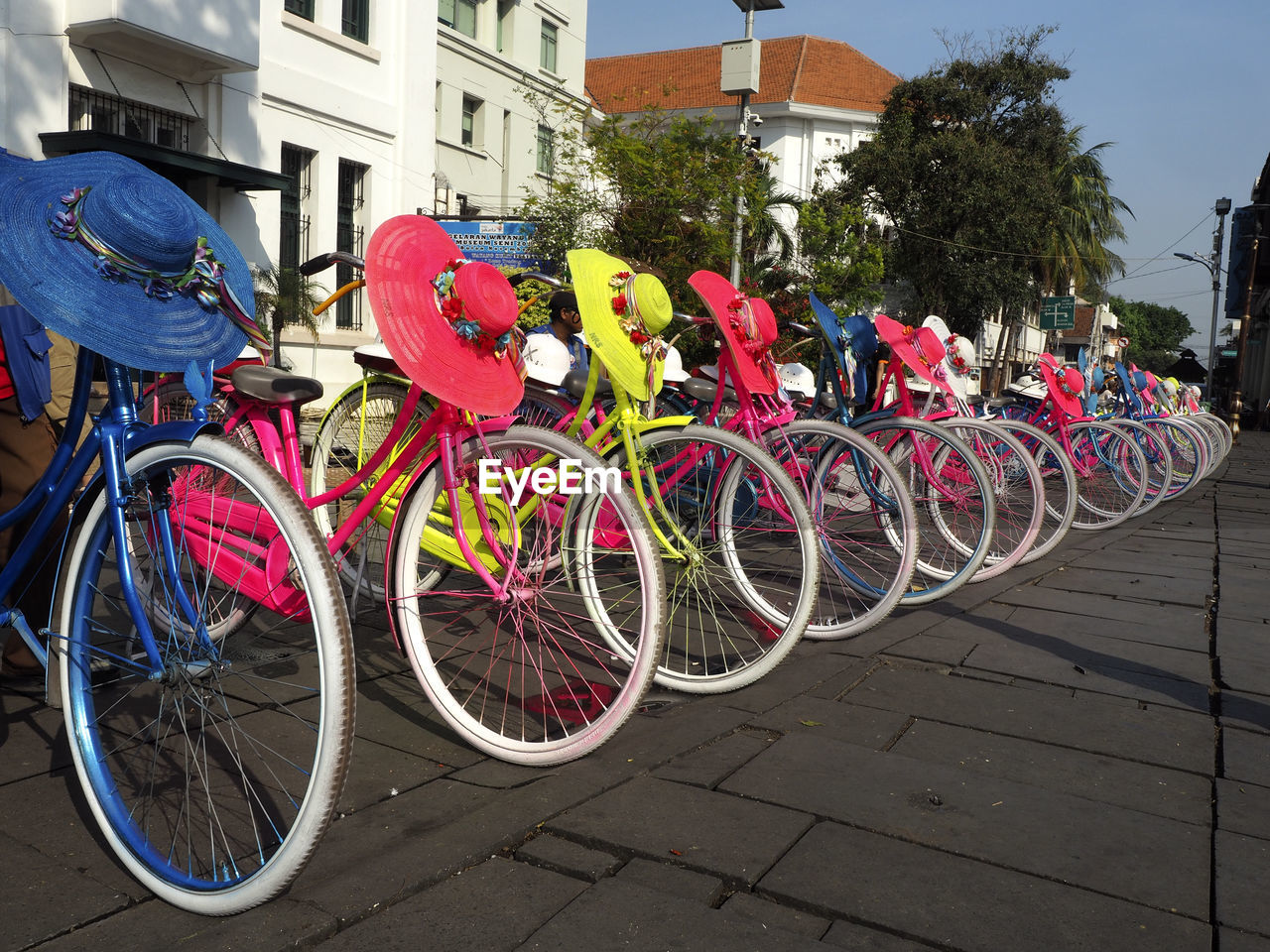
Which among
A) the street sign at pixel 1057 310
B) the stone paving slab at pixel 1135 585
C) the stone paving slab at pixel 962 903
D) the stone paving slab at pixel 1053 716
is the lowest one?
the stone paving slab at pixel 1135 585

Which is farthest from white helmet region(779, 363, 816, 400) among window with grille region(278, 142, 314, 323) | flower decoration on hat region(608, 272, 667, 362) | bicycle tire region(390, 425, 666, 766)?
window with grille region(278, 142, 314, 323)

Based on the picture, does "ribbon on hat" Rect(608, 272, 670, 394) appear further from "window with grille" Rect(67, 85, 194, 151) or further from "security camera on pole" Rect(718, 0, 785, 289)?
"security camera on pole" Rect(718, 0, 785, 289)

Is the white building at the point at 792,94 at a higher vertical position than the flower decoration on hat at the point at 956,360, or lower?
higher

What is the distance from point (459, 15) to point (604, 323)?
2036 cm

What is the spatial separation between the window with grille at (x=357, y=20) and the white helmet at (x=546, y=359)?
14512 mm

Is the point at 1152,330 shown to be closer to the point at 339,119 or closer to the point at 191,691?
the point at 339,119

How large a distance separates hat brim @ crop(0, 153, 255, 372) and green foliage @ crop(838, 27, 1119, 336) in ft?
98.0

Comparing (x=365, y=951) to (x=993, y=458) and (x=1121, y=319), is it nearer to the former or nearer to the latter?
(x=993, y=458)

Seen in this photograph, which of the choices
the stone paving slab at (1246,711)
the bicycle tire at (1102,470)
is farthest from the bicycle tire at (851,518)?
the bicycle tire at (1102,470)

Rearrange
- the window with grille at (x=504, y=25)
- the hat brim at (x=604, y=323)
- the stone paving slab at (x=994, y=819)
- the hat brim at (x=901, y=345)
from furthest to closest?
the window with grille at (x=504, y=25)
the hat brim at (x=901, y=345)
the hat brim at (x=604, y=323)
the stone paving slab at (x=994, y=819)

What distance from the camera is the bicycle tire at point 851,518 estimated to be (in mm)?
4242

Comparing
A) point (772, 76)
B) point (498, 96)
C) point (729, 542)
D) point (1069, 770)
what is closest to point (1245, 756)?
point (1069, 770)

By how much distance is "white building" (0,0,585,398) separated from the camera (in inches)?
490

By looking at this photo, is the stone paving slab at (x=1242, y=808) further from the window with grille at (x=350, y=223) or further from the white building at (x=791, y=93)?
the white building at (x=791, y=93)
